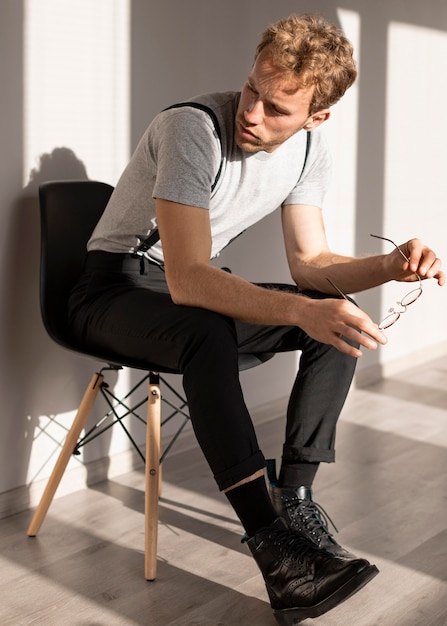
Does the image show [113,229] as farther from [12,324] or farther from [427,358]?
[427,358]

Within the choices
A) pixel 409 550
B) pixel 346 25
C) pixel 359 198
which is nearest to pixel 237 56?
pixel 346 25

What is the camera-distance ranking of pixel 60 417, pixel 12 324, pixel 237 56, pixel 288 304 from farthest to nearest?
pixel 237 56 → pixel 60 417 → pixel 12 324 → pixel 288 304

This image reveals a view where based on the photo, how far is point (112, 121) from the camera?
2.56m

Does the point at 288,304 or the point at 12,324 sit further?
the point at 12,324

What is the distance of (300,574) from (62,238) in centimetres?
103

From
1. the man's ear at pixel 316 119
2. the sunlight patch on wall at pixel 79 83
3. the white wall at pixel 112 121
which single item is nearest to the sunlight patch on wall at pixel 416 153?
the white wall at pixel 112 121

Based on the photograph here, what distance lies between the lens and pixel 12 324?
92.9 inches

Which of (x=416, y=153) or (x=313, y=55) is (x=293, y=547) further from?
(x=416, y=153)

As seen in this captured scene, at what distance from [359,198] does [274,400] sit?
0.89m

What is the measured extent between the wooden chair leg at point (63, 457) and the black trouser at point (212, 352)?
0.19 m

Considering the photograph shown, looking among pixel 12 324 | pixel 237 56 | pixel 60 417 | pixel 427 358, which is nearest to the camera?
pixel 12 324

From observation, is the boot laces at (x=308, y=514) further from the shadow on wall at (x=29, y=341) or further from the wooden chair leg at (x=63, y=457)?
the shadow on wall at (x=29, y=341)

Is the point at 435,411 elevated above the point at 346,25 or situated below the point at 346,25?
below

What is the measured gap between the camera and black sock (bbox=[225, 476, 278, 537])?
1764 millimetres
